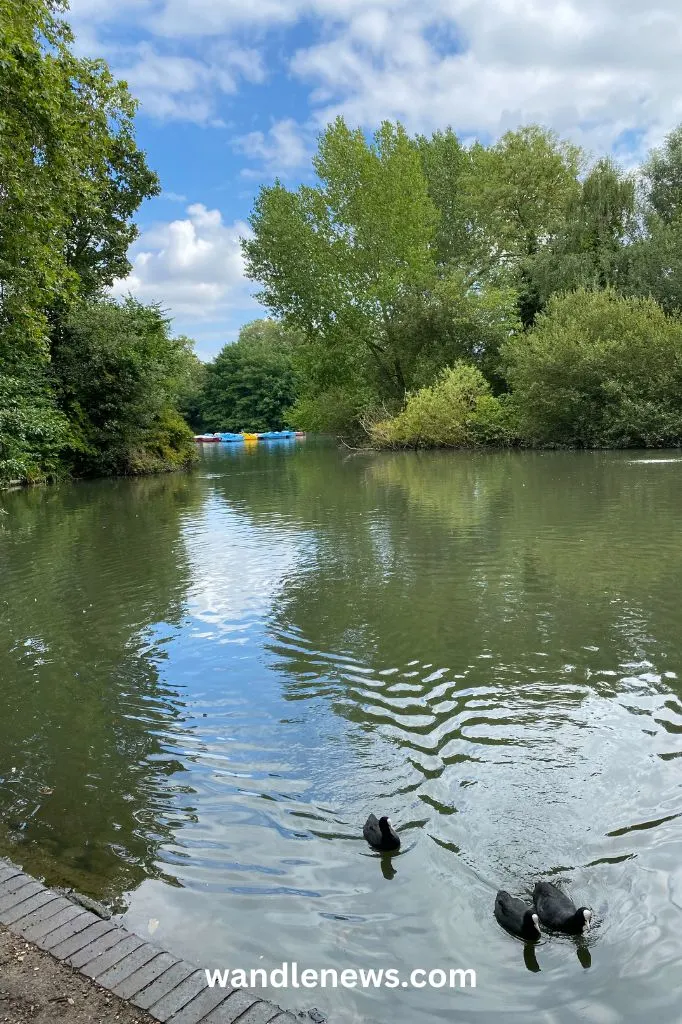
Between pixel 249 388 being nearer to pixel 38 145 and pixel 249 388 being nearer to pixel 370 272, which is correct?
pixel 370 272

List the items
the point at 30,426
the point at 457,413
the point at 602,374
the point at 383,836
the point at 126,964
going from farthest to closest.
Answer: the point at 457,413 → the point at 602,374 → the point at 30,426 → the point at 383,836 → the point at 126,964

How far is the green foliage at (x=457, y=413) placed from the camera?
3644cm

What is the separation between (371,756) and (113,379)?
1111 inches

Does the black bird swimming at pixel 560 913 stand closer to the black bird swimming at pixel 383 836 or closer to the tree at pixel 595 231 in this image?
the black bird swimming at pixel 383 836

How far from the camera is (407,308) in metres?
41.4

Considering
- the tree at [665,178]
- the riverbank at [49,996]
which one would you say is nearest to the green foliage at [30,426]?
the riverbank at [49,996]

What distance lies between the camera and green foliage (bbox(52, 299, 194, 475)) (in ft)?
97.9

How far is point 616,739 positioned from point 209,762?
2.87m

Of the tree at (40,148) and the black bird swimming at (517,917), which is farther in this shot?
the tree at (40,148)

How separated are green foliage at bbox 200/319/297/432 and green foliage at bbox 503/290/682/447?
5887 centimetres

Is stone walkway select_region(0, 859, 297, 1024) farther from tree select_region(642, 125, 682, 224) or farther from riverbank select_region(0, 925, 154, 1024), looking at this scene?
tree select_region(642, 125, 682, 224)

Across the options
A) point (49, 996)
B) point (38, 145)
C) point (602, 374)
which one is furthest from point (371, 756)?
point (602, 374)

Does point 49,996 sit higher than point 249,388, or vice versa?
point 249,388

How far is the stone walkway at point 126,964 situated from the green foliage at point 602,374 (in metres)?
31.2
